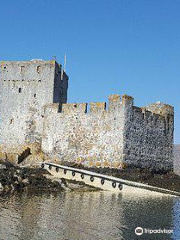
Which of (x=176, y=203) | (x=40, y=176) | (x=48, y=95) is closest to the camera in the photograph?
(x=176, y=203)

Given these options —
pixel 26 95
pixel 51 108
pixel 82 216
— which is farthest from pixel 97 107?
pixel 82 216

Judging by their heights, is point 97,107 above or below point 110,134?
above

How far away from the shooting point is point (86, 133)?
93.7ft

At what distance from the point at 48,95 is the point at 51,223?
19.4 metres

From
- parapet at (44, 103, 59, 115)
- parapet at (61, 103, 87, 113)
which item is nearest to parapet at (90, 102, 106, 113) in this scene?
parapet at (61, 103, 87, 113)

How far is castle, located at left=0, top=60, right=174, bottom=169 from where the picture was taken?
89.7 feet

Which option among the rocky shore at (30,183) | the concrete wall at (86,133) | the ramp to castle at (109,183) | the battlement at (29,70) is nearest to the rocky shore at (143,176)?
the concrete wall at (86,133)

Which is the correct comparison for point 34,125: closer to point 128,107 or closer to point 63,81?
point 63,81

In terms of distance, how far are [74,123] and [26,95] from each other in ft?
17.4

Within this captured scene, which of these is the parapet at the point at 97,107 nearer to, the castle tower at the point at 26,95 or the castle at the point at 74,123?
the castle at the point at 74,123

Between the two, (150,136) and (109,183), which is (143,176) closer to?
(109,183)

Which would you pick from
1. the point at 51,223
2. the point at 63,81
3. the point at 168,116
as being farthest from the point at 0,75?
the point at 51,223

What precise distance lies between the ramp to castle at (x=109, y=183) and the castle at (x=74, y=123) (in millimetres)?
2694

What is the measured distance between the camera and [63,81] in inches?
1305
